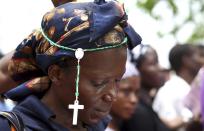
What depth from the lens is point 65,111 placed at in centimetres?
312

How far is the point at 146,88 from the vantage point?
25.9 feet

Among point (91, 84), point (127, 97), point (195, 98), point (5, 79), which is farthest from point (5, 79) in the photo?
point (127, 97)

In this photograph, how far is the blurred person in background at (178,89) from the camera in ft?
26.4

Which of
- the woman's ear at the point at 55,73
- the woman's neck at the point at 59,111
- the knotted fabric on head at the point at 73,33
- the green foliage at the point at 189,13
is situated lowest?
the green foliage at the point at 189,13

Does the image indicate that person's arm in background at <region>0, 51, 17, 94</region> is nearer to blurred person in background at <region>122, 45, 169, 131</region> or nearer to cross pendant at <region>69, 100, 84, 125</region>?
cross pendant at <region>69, 100, 84, 125</region>

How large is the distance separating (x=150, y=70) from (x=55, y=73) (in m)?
4.83

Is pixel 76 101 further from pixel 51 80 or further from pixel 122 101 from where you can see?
pixel 122 101

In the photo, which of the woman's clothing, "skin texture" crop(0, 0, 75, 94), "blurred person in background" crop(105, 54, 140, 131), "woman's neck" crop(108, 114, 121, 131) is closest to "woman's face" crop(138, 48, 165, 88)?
"blurred person in background" crop(105, 54, 140, 131)

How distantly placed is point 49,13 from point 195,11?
15.1 m

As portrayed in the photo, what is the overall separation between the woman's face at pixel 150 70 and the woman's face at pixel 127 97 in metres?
1.29

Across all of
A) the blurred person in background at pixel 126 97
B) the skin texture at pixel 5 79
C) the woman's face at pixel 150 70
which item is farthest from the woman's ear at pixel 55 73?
the woman's face at pixel 150 70

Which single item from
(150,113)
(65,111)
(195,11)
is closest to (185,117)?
(150,113)

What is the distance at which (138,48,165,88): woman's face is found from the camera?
7.82 metres

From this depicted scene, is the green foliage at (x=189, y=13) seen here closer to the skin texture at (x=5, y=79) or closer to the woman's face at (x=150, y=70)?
the woman's face at (x=150, y=70)
